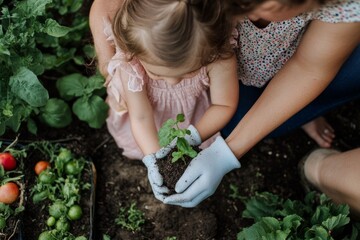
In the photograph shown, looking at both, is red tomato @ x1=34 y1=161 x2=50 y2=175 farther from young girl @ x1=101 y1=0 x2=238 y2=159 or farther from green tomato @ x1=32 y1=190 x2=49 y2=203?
young girl @ x1=101 y1=0 x2=238 y2=159

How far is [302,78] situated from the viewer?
171 cm

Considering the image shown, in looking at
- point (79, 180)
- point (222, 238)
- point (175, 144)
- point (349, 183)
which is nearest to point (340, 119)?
point (349, 183)

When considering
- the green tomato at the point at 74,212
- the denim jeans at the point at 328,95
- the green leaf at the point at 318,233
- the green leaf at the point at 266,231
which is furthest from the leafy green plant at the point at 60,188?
the green leaf at the point at 318,233

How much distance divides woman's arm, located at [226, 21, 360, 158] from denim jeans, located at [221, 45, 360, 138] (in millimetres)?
156

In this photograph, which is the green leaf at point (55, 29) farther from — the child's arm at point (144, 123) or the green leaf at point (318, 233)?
the green leaf at point (318, 233)

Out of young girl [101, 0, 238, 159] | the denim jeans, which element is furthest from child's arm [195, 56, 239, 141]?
the denim jeans

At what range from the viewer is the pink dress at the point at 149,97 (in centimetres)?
179

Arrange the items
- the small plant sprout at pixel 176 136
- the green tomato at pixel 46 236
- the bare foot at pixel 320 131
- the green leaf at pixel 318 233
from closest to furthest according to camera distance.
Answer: the small plant sprout at pixel 176 136
the green leaf at pixel 318 233
the green tomato at pixel 46 236
the bare foot at pixel 320 131

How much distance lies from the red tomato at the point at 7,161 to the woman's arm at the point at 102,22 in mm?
509

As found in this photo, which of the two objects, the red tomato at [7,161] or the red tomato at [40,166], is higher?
the red tomato at [7,161]

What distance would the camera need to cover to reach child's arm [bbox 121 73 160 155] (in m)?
1.90

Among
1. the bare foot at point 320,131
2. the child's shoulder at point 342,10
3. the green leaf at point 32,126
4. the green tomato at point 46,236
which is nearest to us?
the child's shoulder at point 342,10

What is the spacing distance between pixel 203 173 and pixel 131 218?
0.47m

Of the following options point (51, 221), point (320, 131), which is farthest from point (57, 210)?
point (320, 131)
